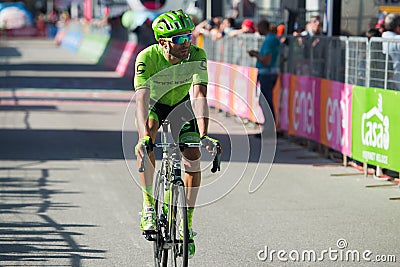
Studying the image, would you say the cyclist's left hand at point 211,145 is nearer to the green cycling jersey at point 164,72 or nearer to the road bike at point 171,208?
the road bike at point 171,208

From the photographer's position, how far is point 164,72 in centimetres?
755

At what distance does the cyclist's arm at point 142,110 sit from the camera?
741cm

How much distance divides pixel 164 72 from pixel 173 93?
0.70 feet

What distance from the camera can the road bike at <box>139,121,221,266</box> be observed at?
711 centimetres

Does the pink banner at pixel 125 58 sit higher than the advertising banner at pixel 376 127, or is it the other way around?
the advertising banner at pixel 376 127

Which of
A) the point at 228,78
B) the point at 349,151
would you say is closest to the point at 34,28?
the point at 228,78

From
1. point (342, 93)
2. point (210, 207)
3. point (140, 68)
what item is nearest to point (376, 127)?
point (342, 93)

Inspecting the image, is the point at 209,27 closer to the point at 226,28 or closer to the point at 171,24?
the point at 226,28

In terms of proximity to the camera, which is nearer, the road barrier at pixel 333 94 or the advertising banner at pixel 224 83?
the road barrier at pixel 333 94

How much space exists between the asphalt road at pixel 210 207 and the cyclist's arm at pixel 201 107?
0.21 metres

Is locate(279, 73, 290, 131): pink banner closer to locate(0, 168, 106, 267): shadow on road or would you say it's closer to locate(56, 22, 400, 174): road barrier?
locate(56, 22, 400, 174): road barrier

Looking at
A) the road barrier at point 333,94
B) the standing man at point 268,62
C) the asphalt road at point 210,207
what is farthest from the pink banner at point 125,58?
the standing man at point 268,62

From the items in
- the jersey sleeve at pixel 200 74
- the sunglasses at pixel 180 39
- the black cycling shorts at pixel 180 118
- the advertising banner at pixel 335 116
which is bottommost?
the advertising banner at pixel 335 116

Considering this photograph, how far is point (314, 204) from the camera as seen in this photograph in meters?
11.2
